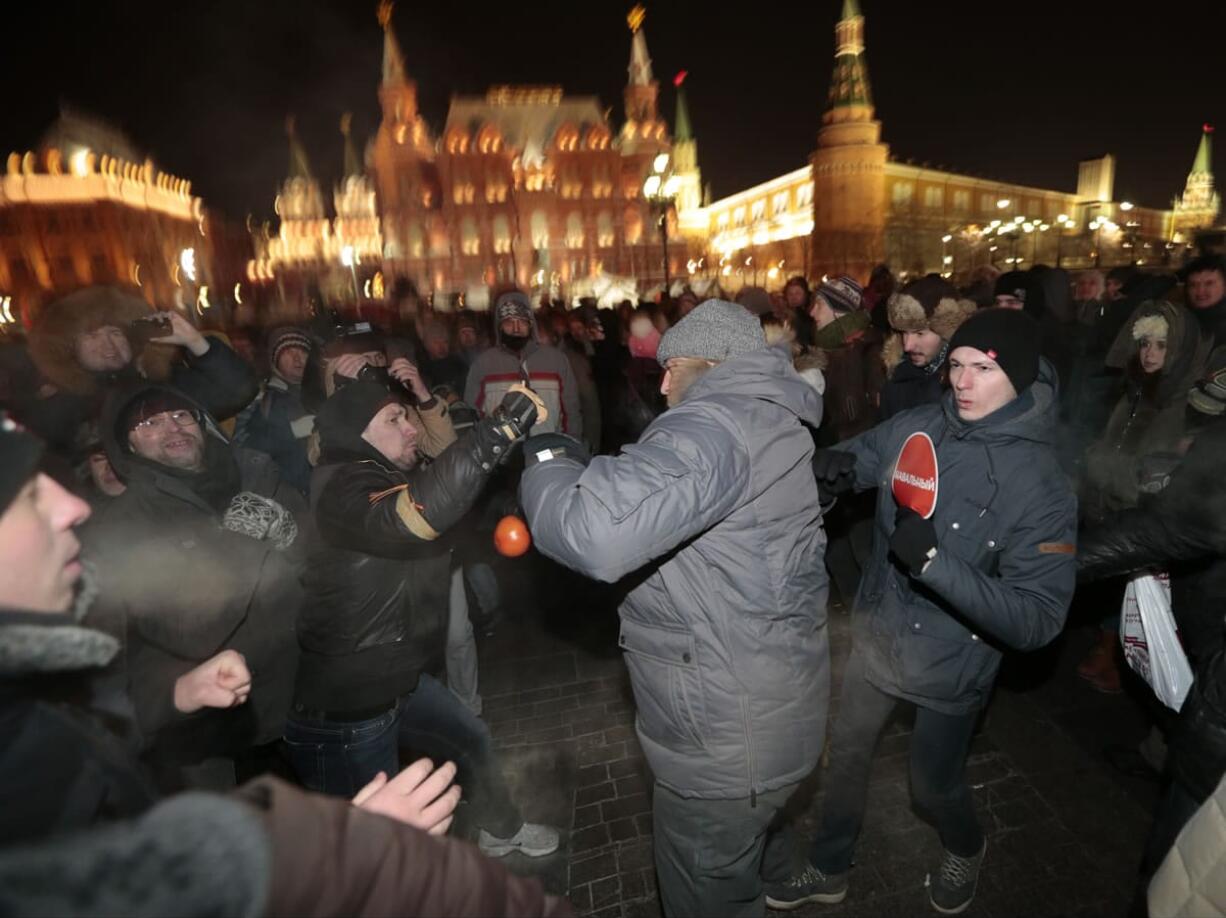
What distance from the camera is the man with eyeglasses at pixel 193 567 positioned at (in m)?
2.28

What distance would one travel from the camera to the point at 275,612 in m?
2.65

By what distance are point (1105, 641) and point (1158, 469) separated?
2.49m

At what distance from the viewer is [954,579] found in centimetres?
218

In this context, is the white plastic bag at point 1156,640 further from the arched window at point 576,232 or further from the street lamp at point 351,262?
the street lamp at point 351,262

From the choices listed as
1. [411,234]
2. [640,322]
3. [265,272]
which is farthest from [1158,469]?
[265,272]

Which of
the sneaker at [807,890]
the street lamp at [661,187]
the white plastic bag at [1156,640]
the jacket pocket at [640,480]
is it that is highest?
the street lamp at [661,187]

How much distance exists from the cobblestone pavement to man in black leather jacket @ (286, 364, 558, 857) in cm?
120

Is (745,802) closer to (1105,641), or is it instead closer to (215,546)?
(215,546)

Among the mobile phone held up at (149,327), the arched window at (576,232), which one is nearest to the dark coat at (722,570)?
the mobile phone held up at (149,327)

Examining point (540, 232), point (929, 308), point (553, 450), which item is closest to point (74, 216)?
point (540, 232)

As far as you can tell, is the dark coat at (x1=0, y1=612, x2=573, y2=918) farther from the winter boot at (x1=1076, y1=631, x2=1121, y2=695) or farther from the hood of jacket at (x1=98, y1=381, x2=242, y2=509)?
the winter boot at (x1=1076, y1=631, x2=1121, y2=695)

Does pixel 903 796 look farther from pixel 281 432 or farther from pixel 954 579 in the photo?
pixel 281 432

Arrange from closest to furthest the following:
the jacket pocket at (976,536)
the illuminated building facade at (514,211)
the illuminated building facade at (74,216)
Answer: the jacket pocket at (976,536) → the illuminated building facade at (74,216) → the illuminated building facade at (514,211)

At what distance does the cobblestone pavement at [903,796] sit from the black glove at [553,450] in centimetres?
233
